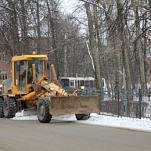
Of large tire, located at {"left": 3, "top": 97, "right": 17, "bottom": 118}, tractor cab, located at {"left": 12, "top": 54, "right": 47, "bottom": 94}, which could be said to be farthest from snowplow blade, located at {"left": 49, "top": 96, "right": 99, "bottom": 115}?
large tire, located at {"left": 3, "top": 97, "right": 17, "bottom": 118}

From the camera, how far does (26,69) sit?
21.1 metres

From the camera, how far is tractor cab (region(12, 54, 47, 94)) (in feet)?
69.1

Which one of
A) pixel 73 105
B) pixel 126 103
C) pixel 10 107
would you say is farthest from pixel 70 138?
pixel 10 107

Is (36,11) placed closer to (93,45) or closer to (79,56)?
(93,45)

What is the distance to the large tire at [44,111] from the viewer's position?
17925mm

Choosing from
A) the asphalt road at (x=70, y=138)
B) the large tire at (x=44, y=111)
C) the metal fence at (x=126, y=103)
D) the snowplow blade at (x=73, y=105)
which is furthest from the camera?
the metal fence at (x=126, y=103)

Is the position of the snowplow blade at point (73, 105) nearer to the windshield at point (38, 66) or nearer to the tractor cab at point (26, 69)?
the tractor cab at point (26, 69)

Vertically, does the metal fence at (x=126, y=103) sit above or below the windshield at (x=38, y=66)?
below

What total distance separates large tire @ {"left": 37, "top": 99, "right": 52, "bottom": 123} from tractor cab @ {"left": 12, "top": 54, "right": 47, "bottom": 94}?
2.43 m

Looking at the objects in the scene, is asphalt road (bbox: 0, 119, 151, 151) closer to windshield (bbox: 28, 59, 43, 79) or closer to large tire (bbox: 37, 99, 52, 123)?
→ large tire (bbox: 37, 99, 52, 123)

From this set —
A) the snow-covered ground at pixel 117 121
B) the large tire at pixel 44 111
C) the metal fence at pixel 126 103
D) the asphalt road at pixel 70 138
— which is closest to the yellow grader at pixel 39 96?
the large tire at pixel 44 111

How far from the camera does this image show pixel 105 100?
21.2 meters

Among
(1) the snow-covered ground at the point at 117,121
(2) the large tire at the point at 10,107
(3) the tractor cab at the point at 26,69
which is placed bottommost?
(1) the snow-covered ground at the point at 117,121

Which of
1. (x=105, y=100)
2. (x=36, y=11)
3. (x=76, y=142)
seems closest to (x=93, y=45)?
(x=36, y=11)
